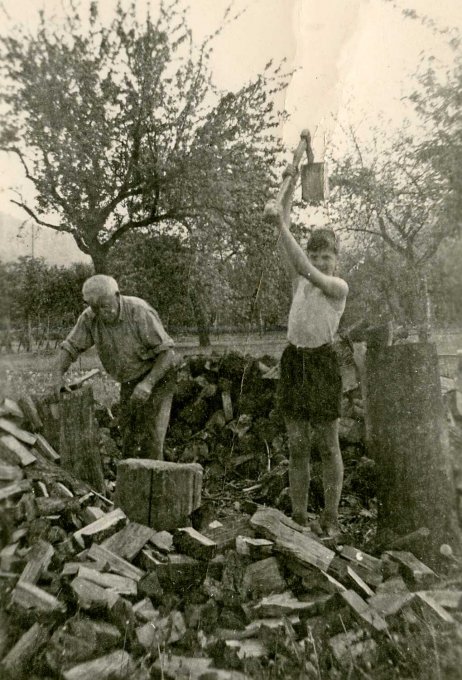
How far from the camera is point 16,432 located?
298 cm

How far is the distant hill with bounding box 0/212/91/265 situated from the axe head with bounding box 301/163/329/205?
74.9 inches

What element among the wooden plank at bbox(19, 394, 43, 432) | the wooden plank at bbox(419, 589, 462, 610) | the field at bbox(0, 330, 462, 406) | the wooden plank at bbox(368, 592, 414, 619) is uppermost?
the field at bbox(0, 330, 462, 406)

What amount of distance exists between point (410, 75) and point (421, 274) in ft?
4.17

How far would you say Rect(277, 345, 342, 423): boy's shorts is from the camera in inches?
107

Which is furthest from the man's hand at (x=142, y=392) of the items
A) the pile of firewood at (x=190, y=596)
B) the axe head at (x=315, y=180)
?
the axe head at (x=315, y=180)

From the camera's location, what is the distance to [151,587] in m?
2.29

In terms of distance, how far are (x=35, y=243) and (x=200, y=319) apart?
1648mm

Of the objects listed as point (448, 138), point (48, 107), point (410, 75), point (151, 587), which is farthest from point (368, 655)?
point (48, 107)

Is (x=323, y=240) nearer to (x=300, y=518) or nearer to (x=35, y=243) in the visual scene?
(x=300, y=518)

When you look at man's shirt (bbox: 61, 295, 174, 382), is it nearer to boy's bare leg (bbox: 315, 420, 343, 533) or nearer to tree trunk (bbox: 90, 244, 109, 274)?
tree trunk (bbox: 90, 244, 109, 274)

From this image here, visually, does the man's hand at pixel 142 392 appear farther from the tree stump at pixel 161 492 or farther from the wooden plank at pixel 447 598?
the wooden plank at pixel 447 598

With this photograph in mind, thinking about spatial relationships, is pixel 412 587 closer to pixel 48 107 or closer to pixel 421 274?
pixel 421 274

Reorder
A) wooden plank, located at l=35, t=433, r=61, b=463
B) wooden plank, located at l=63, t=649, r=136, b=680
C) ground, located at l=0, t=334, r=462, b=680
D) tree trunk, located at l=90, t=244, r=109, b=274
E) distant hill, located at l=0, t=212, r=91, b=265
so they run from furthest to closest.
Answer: tree trunk, located at l=90, t=244, r=109, b=274 → wooden plank, located at l=35, t=433, r=61, b=463 → distant hill, located at l=0, t=212, r=91, b=265 → ground, located at l=0, t=334, r=462, b=680 → wooden plank, located at l=63, t=649, r=136, b=680

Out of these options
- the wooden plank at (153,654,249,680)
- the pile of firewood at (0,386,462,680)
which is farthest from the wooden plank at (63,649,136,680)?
the wooden plank at (153,654,249,680)
